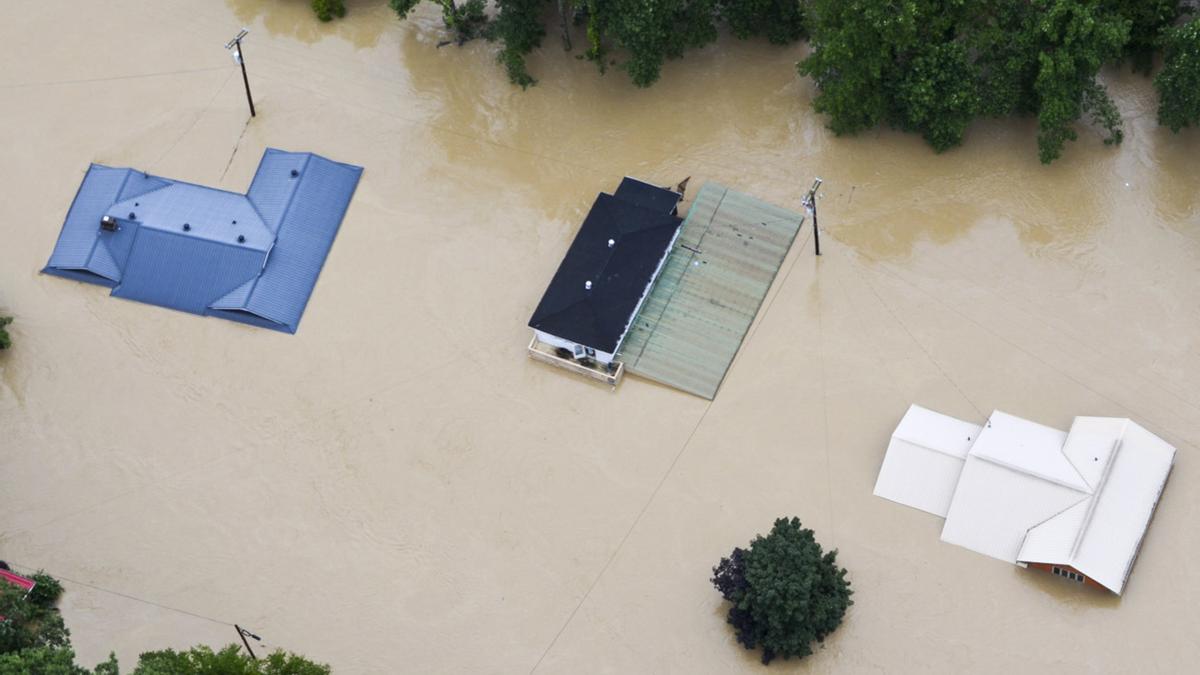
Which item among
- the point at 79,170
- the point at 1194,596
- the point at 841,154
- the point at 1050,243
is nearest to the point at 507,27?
the point at 841,154

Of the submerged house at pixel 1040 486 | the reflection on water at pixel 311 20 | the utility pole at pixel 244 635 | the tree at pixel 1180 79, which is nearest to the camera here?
the submerged house at pixel 1040 486

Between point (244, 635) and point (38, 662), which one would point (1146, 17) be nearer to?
point (244, 635)

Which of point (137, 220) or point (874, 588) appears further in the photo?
point (137, 220)

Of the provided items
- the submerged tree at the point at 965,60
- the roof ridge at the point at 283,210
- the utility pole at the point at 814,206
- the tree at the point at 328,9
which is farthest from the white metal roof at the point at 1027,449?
the tree at the point at 328,9

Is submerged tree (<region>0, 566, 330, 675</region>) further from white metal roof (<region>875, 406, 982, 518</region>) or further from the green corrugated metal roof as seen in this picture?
white metal roof (<region>875, 406, 982, 518</region>)

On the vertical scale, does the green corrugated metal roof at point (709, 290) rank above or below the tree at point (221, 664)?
above

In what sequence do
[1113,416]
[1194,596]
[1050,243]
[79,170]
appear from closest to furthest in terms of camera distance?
[1194,596], [1113,416], [1050,243], [79,170]

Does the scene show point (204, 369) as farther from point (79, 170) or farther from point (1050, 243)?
point (1050, 243)

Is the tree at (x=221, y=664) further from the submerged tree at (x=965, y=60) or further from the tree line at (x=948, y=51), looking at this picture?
the submerged tree at (x=965, y=60)
